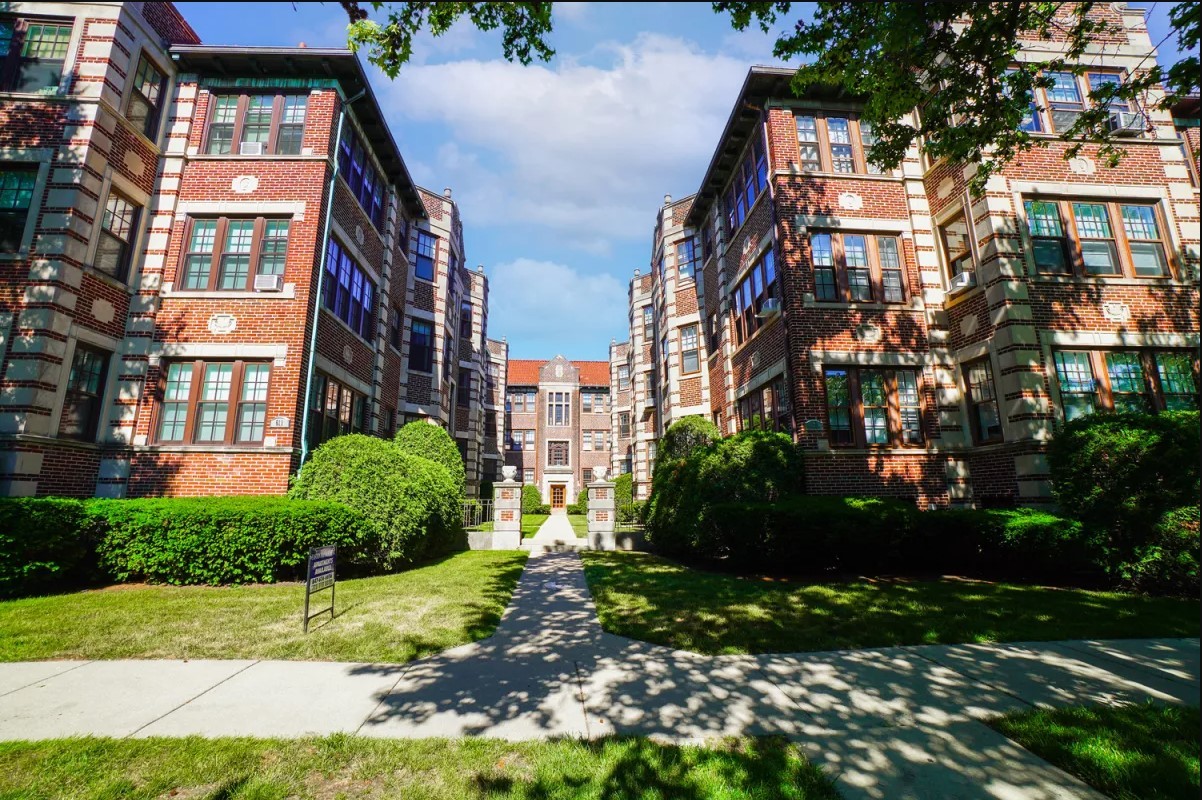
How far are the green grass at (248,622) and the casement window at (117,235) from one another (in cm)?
799

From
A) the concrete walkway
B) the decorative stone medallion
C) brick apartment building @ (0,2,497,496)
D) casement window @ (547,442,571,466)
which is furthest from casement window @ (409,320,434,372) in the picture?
casement window @ (547,442,571,466)

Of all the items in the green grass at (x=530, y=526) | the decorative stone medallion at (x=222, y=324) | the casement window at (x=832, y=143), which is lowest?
the green grass at (x=530, y=526)

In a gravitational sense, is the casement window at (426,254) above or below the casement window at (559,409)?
above

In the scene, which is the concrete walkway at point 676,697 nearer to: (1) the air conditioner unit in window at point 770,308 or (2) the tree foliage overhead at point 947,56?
(2) the tree foliage overhead at point 947,56

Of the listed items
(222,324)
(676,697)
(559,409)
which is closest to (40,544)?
(222,324)

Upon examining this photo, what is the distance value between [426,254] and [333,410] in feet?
37.2

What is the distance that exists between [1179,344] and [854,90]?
1141 cm

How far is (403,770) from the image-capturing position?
316 centimetres

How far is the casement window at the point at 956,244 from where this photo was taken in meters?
13.1

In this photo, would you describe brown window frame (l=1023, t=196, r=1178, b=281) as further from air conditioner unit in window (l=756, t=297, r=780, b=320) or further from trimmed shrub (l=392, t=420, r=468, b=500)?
trimmed shrub (l=392, t=420, r=468, b=500)

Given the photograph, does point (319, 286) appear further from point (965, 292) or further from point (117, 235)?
point (965, 292)

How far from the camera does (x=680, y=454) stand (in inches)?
677

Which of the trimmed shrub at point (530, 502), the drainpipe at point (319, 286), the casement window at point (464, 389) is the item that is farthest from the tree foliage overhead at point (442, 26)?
the trimmed shrub at point (530, 502)

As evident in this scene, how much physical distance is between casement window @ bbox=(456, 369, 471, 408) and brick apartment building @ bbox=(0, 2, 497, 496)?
40.8 ft
